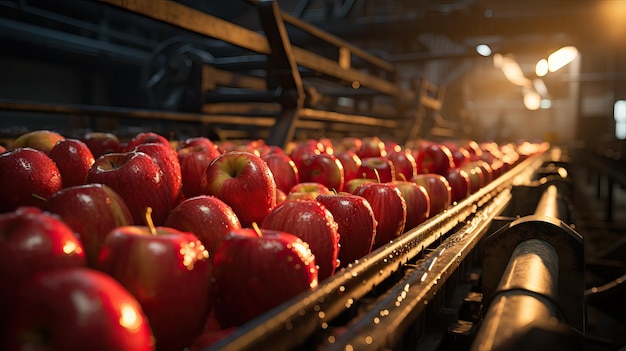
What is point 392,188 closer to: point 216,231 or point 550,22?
point 216,231

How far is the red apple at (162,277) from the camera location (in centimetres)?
70

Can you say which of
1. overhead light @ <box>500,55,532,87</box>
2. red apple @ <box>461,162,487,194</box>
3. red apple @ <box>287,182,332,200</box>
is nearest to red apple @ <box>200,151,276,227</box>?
red apple @ <box>287,182,332,200</box>

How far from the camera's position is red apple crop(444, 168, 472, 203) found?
225cm

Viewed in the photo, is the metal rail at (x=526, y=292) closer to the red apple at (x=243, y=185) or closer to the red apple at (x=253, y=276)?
the red apple at (x=253, y=276)

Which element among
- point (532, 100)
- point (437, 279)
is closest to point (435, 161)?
point (437, 279)

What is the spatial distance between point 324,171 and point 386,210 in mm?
441

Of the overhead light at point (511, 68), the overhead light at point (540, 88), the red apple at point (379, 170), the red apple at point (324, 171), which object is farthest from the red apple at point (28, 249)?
the overhead light at point (540, 88)

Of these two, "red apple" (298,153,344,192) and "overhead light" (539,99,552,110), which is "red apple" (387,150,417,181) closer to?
"red apple" (298,153,344,192)

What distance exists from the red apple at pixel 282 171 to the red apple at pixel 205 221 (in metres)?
0.69

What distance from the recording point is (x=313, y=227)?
1025 mm

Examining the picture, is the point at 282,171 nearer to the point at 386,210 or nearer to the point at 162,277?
the point at 386,210

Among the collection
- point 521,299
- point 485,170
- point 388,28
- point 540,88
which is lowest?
point 521,299

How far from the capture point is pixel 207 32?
239 cm

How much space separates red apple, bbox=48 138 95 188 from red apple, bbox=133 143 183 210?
15 centimetres
